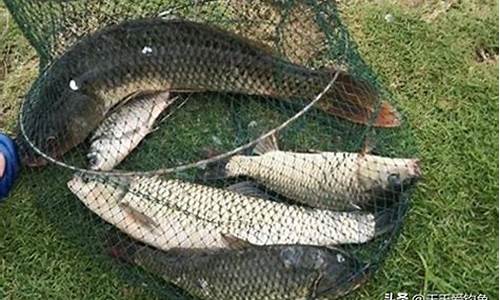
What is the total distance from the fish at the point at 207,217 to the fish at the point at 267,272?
0.21ft

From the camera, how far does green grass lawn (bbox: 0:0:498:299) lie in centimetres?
263

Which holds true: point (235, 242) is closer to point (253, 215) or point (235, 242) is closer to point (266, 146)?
point (253, 215)

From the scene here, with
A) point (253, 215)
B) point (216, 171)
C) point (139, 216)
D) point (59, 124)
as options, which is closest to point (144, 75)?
point (59, 124)

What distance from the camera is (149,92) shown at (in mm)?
3016

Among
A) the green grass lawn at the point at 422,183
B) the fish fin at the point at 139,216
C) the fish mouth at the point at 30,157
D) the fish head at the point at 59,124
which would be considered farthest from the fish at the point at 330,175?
the fish mouth at the point at 30,157

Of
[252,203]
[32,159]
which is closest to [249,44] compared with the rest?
[252,203]

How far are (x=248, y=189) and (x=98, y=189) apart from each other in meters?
0.45

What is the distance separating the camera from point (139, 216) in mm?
2695

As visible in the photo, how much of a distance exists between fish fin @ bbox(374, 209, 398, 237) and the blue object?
1.17 meters

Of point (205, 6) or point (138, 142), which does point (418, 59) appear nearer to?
point (205, 6)

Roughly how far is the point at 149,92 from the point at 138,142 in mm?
172

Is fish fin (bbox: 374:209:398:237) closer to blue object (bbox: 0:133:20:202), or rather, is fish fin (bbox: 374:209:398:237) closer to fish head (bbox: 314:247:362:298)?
fish head (bbox: 314:247:362:298)

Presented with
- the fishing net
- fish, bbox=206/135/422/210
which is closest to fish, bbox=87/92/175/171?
the fishing net

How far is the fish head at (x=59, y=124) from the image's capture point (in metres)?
2.89
